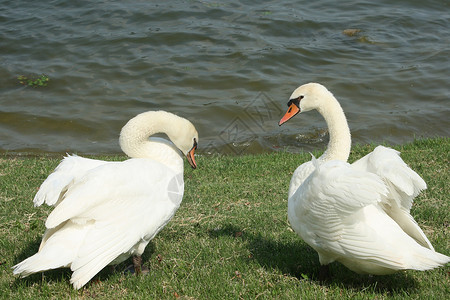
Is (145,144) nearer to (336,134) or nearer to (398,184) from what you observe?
(336,134)

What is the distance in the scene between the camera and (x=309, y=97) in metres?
5.10

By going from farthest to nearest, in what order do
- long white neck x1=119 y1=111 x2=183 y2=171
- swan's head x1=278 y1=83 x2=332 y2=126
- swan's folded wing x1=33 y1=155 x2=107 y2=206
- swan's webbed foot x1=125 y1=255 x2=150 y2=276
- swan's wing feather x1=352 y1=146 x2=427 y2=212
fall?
swan's head x1=278 y1=83 x2=332 y2=126 < long white neck x1=119 y1=111 x2=183 y2=171 < swan's webbed foot x1=125 y1=255 x2=150 y2=276 < swan's folded wing x1=33 y1=155 x2=107 y2=206 < swan's wing feather x1=352 y1=146 x2=427 y2=212

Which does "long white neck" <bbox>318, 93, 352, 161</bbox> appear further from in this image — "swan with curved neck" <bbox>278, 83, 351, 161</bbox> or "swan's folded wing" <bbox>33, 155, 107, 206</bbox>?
"swan's folded wing" <bbox>33, 155, 107, 206</bbox>

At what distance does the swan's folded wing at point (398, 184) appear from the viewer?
11.1ft

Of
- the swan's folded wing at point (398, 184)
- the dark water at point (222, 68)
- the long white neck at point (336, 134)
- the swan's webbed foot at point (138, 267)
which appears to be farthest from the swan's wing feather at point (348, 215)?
the dark water at point (222, 68)

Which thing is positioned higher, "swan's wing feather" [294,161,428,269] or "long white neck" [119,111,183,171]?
"swan's wing feather" [294,161,428,269]

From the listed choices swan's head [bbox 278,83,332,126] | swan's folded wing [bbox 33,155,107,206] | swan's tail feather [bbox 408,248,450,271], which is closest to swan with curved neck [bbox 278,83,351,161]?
swan's head [bbox 278,83,332,126]

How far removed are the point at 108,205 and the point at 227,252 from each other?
3.58 feet

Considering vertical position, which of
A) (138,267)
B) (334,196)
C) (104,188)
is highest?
(334,196)

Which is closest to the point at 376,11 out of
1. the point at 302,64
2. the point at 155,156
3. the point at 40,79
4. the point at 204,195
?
the point at 302,64

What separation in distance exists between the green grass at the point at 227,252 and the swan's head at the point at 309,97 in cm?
109

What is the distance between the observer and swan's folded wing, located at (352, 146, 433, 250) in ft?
11.1

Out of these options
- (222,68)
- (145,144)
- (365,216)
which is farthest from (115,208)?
(222,68)

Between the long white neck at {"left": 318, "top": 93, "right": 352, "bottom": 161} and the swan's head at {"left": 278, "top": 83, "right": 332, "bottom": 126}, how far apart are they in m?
0.06
